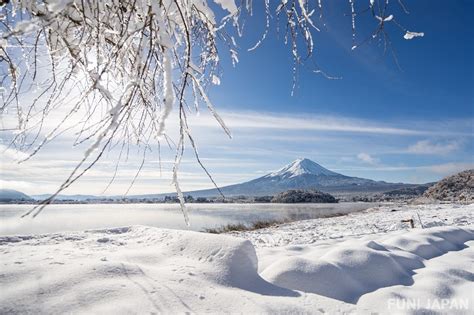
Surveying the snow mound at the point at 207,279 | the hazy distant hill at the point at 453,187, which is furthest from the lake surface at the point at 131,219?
the hazy distant hill at the point at 453,187


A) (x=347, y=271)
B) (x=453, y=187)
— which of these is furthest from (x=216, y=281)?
(x=453, y=187)

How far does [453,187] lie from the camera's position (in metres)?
42.6

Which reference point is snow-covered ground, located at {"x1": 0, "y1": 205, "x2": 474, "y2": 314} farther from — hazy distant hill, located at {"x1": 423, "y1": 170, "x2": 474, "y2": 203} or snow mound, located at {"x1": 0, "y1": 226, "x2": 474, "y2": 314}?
hazy distant hill, located at {"x1": 423, "y1": 170, "x2": 474, "y2": 203}

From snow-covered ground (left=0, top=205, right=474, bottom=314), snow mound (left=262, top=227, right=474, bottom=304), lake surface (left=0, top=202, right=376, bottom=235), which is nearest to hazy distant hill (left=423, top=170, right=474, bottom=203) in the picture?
lake surface (left=0, top=202, right=376, bottom=235)

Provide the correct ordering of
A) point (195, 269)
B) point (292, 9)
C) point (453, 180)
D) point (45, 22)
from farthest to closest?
1. point (453, 180)
2. point (195, 269)
3. point (292, 9)
4. point (45, 22)

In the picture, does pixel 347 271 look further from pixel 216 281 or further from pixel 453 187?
pixel 453 187

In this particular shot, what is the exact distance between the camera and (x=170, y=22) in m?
1.56

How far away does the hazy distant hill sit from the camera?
3983 cm

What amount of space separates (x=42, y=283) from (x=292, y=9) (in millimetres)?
1968

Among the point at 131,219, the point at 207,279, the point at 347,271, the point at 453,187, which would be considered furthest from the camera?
the point at 453,187

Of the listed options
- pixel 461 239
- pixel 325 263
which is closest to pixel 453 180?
pixel 461 239

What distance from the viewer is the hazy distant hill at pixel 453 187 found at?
131 ft

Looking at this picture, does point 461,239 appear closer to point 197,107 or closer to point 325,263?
point 325,263

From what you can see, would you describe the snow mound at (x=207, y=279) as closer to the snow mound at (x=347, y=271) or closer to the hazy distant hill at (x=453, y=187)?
the snow mound at (x=347, y=271)
